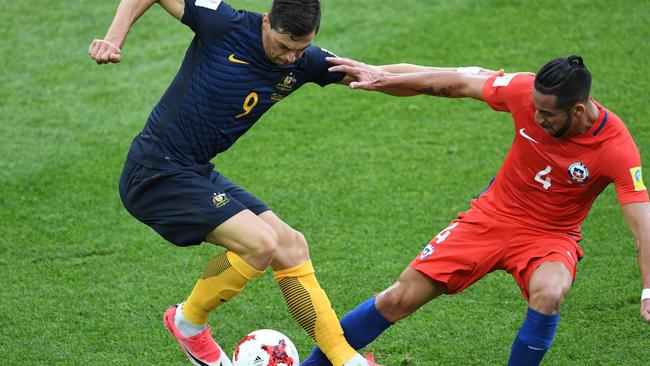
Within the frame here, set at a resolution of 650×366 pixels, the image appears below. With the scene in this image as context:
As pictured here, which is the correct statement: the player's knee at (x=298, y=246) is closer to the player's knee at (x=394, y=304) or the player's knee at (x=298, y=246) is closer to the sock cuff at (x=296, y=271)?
the sock cuff at (x=296, y=271)

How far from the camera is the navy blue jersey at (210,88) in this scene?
5496 mm

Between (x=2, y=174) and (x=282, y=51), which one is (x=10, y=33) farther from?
(x=282, y=51)

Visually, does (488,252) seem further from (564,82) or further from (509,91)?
(564,82)

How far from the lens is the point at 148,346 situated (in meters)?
6.11

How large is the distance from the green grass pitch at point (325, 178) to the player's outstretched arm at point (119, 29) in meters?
1.91

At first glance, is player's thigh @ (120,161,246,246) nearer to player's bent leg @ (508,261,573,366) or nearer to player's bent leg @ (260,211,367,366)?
player's bent leg @ (260,211,367,366)

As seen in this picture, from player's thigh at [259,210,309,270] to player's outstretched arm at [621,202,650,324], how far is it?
1801mm

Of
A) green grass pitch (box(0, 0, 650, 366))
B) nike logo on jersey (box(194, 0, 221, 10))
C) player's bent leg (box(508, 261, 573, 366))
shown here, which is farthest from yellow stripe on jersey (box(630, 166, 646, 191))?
nike logo on jersey (box(194, 0, 221, 10))

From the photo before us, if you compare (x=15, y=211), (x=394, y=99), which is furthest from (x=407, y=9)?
(x=15, y=211)

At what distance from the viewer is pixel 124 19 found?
17.7 ft

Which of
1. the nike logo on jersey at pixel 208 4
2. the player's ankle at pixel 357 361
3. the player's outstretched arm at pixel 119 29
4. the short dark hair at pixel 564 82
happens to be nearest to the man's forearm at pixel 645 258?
the short dark hair at pixel 564 82

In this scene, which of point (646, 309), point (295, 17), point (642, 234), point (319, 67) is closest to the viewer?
point (646, 309)

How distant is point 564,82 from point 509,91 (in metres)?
0.47

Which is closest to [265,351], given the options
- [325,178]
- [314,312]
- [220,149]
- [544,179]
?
[314,312]
